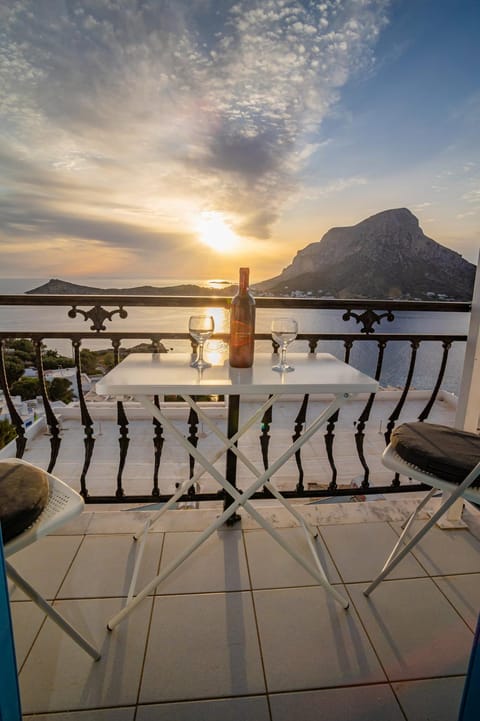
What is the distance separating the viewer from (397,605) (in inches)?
58.1

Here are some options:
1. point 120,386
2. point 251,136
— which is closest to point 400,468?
point 120,386

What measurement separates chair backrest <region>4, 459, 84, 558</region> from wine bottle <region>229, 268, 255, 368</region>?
71 centimetres

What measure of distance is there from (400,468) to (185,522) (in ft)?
3.72

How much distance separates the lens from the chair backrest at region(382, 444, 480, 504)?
3.96ft

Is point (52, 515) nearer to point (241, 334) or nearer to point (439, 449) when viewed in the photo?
point (241, 334)

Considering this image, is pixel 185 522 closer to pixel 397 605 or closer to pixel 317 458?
pixel 397 605

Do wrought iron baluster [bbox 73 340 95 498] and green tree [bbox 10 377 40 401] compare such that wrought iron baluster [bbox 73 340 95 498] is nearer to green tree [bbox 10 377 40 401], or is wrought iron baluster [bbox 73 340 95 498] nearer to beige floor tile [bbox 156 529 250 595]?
beige floor tile [bbox 156 529 250 595]

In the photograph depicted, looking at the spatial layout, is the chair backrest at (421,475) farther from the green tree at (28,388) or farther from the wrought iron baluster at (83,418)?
the green tree at (28,388)

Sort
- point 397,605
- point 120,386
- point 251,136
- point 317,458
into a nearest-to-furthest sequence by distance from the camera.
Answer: point 120,386 < point 397,605 < point 251,136 < point 317,458

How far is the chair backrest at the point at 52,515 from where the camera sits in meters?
0.92

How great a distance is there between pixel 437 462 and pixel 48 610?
4.31 feet

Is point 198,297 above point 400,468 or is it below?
above

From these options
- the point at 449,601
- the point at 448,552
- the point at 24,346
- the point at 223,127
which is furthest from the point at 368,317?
the point at 223,127

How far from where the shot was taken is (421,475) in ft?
4.29
